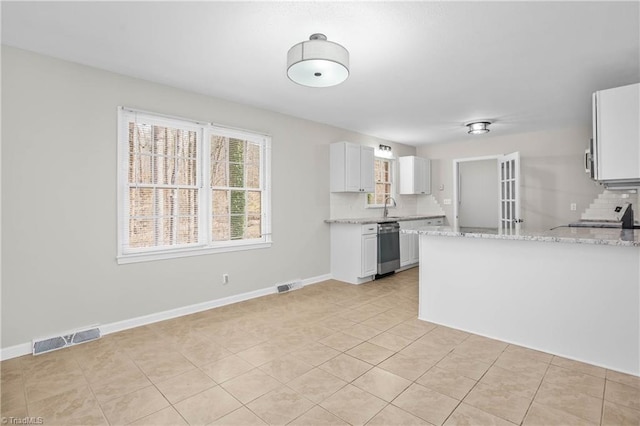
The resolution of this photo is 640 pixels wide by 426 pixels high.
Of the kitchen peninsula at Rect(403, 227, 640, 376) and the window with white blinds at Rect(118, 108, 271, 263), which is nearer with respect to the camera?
the kitchen peninsula at Rect(403, 227, 640, 376)

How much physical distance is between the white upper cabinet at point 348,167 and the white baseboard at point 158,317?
1931 mm

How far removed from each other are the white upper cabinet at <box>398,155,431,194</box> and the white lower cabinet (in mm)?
1922

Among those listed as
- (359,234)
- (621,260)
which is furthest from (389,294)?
(621,260)

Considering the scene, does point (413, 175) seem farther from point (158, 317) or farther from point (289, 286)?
point (158, 317)

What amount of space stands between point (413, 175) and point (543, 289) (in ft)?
13.5

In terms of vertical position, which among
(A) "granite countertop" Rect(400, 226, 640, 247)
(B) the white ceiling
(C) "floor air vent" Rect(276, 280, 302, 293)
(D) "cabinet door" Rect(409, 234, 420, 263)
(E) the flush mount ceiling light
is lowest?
(C) "floor air vent" Rect(276, 280, 302, 293)

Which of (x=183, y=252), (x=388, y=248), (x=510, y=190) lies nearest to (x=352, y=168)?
(x=388, y=248)

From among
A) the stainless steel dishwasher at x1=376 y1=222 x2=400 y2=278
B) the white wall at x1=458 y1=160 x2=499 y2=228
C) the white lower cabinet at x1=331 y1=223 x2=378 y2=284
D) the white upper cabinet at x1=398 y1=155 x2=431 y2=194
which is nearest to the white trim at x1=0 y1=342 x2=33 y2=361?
the white lower cabinet at x1=331 y1=223 x2=378 y2=284

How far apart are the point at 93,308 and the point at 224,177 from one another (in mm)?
1885

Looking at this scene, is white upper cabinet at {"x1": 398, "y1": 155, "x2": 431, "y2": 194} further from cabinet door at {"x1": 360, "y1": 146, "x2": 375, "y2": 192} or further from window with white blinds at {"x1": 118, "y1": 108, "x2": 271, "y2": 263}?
window with white blinds at {"x1": 118, "y1": 108, "x2": 271, "y2": 263}

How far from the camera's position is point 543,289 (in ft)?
8.98

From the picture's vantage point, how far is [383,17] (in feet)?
7.39

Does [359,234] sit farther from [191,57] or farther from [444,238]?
[191,57]

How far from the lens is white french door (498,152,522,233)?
4.96 meters
